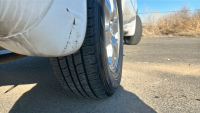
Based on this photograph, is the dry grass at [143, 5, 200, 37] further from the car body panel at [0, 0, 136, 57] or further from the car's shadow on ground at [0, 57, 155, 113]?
the car body panel at [0, 0, 136, 57]

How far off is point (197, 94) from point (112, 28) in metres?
0.88

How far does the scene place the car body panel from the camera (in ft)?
2.30

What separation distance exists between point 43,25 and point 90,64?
40 cm

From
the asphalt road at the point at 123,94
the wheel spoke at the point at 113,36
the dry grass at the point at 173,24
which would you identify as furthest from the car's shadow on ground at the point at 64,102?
the dry grass at the point at 173,24

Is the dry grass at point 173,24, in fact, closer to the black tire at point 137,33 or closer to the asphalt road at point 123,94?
the black tire at point 137,33

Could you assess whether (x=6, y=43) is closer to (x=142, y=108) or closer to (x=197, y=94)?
(x=142, y=108)

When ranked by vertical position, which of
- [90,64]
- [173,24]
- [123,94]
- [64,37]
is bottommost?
[173,24]

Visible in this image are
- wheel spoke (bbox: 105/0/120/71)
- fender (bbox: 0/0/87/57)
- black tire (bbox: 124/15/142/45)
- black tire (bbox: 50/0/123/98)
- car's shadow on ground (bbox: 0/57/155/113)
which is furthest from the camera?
black tire (bbox: 124/15/142/45)

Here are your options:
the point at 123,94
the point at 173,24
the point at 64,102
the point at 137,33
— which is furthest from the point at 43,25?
the point at 173,24

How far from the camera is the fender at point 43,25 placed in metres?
0.70

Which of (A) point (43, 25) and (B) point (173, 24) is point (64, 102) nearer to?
(A) point (43, 25)

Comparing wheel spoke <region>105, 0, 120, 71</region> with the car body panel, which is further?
wheel spoke <region>105, 0, 120, 71</region>

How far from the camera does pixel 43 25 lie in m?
0.75

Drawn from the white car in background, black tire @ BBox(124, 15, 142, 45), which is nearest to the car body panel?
the white car in background
